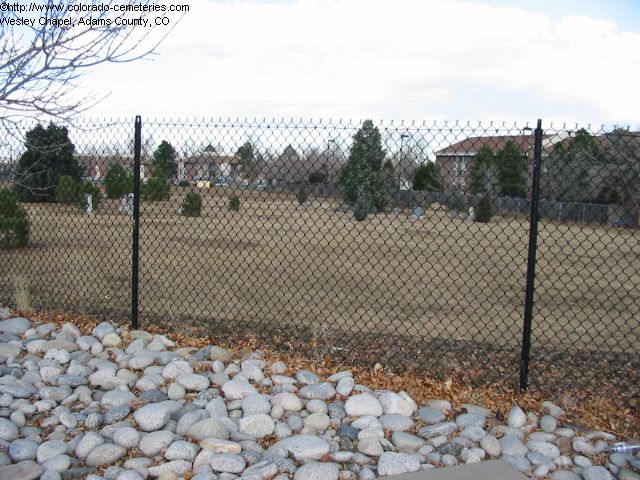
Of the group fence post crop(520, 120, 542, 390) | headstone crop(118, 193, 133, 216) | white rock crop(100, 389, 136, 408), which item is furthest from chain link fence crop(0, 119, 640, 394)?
headstone crop(118, 193, 133, 216)

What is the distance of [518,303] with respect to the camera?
714 cm

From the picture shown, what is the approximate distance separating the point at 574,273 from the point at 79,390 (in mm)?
9043

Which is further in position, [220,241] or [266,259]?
[220,241]

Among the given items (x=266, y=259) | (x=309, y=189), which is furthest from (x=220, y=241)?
(x=309, y=189)

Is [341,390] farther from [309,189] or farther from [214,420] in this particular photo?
[309,189]

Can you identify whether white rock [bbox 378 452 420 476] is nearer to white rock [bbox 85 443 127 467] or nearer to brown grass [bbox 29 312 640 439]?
brown grass [bbox 29 312 640 439]

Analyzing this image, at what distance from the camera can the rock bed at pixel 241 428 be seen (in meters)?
2.71

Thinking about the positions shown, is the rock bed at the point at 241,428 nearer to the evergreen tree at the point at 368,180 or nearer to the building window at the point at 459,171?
the building window at the point at 459,171

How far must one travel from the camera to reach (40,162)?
9.53 metres

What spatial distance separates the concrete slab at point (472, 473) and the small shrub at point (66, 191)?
35.0 feet

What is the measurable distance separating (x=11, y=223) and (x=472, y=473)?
9796 millimetres

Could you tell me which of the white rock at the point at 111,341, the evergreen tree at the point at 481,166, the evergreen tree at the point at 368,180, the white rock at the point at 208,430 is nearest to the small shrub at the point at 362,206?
the evergreen tree at the point at 368,180

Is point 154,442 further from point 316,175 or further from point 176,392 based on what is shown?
point 316,175

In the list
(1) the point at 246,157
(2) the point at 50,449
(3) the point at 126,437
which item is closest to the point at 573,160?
(1) the point at 246,157
